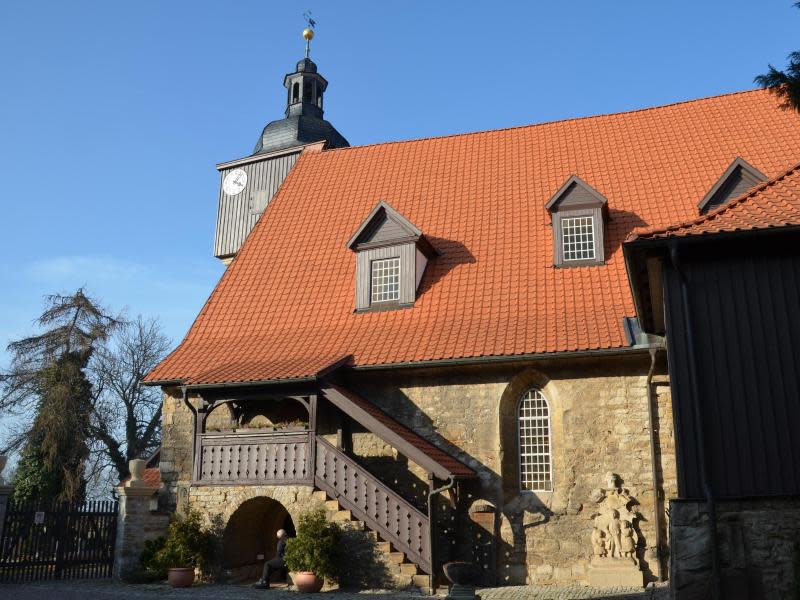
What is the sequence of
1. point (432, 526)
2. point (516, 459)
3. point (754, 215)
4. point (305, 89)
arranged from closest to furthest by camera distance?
point (754, 215) → point (432, 526) → point (516, 459) → point (305, 89)

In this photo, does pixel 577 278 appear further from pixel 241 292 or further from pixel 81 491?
pixel 81 491

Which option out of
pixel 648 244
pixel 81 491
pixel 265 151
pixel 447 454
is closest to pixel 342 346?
pixel 447 454

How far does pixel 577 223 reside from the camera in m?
16.3

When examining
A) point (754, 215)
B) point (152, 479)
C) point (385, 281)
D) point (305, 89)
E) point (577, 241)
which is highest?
point (305, 89)

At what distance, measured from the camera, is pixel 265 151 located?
2586cm

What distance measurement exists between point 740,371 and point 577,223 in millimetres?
7779

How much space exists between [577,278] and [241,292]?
756cm

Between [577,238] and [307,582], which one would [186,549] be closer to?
[307,582]

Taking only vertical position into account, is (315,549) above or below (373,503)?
below

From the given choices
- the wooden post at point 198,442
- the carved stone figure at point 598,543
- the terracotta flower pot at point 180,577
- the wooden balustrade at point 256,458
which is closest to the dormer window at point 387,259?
the wooden balustrade at point 256,458

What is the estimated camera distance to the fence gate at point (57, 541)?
15609mm

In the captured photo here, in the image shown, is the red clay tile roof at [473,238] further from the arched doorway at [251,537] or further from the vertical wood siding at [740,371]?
the vertical wood siding at [740,371]

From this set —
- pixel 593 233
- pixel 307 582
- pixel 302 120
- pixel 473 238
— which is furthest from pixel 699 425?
pixel 302 120

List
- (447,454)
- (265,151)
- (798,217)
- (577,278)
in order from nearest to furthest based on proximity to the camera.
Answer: (798,217)
(447,454)
(577,278)
(265,151)
